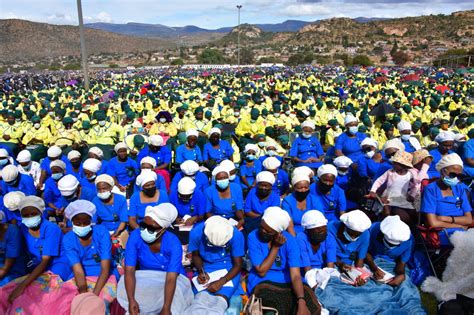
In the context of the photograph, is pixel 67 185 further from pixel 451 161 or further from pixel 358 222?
pixel 451 161

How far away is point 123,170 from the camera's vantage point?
6.86 m

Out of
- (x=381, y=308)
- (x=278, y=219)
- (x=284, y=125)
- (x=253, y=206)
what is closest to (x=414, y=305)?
(x=381, y=308)

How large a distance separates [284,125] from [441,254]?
6.98 m

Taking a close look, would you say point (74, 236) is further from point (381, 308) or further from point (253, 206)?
point (381, 308)

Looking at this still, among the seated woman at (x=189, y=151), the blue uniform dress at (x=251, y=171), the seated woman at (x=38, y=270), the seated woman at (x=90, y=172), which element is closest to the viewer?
the seated woman at (x=38, y=270)

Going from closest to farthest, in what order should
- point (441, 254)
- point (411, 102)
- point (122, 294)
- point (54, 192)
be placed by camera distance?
1. point (122, 294)
2. point (441, 254)
3. point (54, 192)
4. point (411, 102)

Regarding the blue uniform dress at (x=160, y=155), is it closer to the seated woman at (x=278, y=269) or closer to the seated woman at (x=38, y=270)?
the seated woman at (x=38, y=270)

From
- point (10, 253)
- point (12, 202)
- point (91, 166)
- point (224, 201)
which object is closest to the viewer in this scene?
point (10, 253)

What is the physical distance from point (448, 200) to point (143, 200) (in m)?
4.06

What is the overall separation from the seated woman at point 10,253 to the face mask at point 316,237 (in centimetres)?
326

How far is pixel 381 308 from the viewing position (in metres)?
3.85

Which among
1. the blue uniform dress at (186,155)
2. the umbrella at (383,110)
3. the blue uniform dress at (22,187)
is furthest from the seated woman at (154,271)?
the umbrella at (383,110)

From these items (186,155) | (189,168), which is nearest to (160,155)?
(186,155)

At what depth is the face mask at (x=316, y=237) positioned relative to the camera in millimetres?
4074
